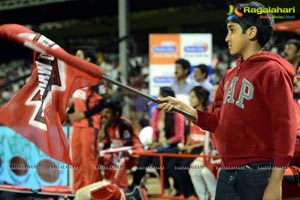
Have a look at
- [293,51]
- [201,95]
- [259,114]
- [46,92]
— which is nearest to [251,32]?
[259,114]

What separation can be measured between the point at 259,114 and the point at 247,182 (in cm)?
39

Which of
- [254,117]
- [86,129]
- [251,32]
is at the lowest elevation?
[86,129]

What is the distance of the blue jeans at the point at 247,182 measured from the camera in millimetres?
3375

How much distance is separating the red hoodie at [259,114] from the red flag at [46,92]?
0.81 meters

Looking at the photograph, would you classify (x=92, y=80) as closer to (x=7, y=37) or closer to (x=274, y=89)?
(x=7, y=37)

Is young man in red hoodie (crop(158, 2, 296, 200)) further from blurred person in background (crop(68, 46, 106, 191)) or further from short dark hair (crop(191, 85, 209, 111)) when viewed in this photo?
blurred person in background (crop(68, 46, 106, 191))

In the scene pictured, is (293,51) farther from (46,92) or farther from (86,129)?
(46,92)

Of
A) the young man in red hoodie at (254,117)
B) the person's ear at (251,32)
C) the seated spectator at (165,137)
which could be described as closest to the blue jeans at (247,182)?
the young man in red hoodie at (254,117)

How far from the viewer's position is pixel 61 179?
7.54 metres

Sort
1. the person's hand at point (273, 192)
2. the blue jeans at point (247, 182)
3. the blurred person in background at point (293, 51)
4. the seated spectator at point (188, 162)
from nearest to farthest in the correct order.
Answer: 1. the person's hand at point (273, 192)
2. the blue jeans at point (247, 182)
3. the blurred person in background at point (293, 51)
4. the seated spectator at point (188, 162)

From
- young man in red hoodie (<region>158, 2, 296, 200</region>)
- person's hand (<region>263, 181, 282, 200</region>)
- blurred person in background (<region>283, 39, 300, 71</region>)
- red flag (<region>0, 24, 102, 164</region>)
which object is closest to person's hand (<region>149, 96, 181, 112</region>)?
young man in red hoodie (<region>158, 2, 296, 200</region>)

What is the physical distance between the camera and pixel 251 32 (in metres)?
3.54

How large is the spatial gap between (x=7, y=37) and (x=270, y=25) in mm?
1578

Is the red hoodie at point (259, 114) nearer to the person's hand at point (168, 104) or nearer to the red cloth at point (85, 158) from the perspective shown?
the person's hand at point (168, 104)
